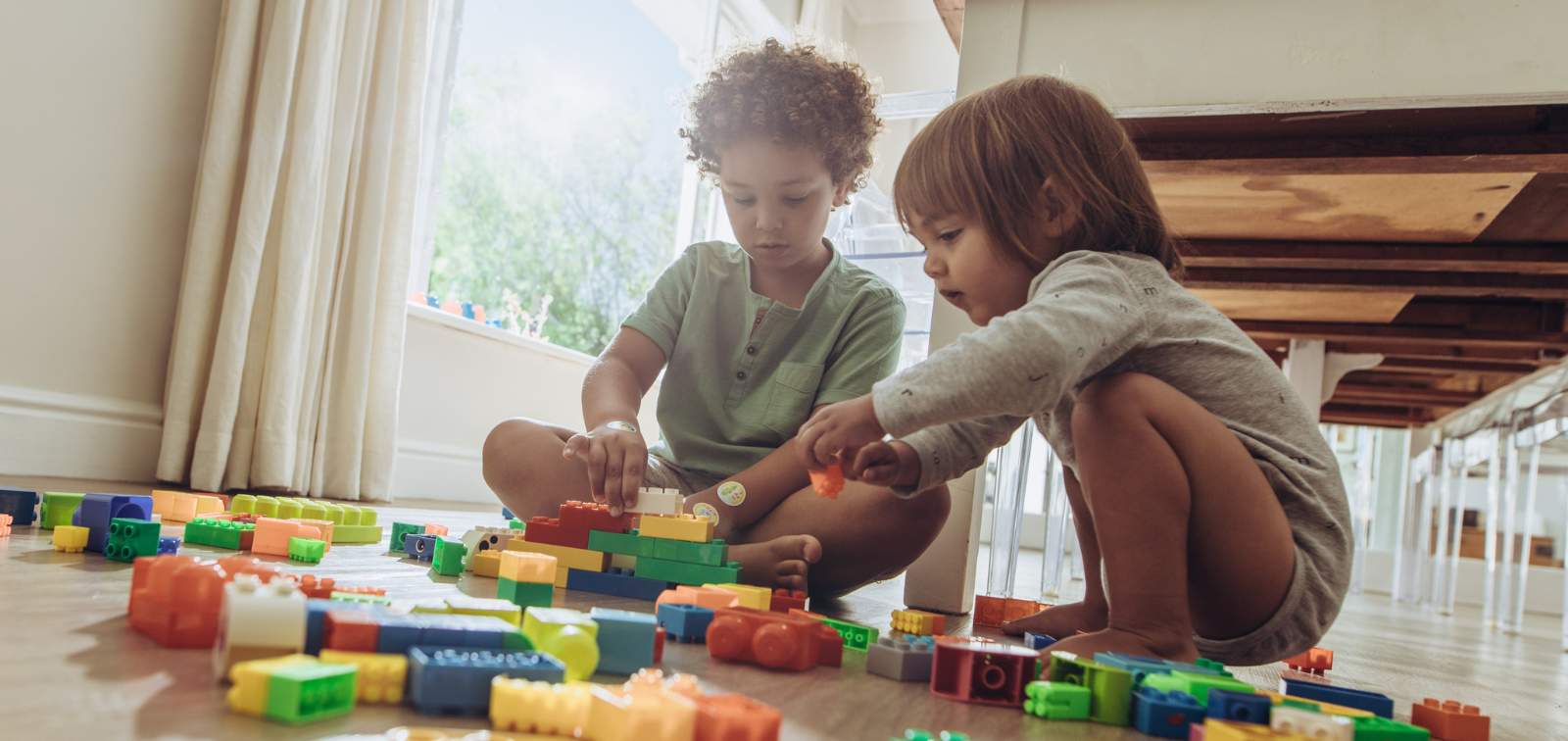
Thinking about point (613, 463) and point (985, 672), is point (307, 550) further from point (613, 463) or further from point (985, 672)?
point (985, 672)

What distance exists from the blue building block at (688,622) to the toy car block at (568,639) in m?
0.17

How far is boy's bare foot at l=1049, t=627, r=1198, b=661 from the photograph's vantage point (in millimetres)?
814

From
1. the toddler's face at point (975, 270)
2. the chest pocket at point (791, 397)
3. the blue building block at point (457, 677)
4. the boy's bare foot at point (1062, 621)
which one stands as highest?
the toddler's face at point (975, 270)

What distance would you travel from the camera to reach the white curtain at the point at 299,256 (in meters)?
1.82

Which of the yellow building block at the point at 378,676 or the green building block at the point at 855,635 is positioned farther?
the green building block at the point at 855,635

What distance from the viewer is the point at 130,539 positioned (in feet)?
2.75

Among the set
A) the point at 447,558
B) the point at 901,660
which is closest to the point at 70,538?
the point at 447,558

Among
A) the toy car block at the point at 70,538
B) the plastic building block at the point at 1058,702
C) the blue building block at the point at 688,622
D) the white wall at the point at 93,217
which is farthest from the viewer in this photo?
the white wall at the point at 93,217

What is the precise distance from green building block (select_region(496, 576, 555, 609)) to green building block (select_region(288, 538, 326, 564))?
0.24 m

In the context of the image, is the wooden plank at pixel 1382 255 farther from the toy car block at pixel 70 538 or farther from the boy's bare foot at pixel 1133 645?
the toy car block at pixel 70 538

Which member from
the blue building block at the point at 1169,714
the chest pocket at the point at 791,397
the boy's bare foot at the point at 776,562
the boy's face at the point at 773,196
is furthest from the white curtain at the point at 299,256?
the blue building block at the point at 1169,714

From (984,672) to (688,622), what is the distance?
0.22 metres

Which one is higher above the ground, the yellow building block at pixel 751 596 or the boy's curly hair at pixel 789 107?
the boy's curly hair at pixel 789 107

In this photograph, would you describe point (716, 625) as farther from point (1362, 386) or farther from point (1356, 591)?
point (1356, 591)
